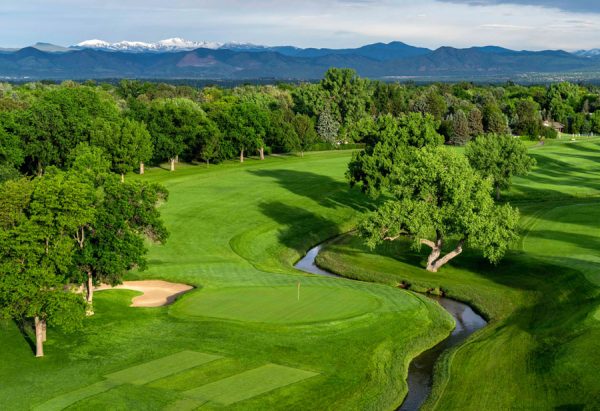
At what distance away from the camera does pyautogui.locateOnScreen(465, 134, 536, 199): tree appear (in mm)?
93938

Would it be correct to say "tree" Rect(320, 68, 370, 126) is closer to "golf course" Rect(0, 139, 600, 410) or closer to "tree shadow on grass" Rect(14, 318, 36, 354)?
"golf course" Rect(0, 139, 600, 410)

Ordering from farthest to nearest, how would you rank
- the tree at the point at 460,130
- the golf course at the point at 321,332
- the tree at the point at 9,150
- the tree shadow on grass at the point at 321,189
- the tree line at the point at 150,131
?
the tree at the point at 460,130 < the tree line at the point at 150,131 < the tree shadow on grass at the point at 321,189 < the tree at the point at 9,150 < the golf course at the point at 321,332

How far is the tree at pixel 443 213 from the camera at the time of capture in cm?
5784

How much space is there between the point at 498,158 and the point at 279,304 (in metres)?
55.7

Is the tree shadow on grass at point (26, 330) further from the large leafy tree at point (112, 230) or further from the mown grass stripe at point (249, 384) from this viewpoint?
the mown grass stripe at point (249, 384)

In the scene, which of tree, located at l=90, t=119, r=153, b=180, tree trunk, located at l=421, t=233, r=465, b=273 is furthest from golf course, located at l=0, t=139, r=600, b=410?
tree, located at l=90, t=119, r=153, b=180

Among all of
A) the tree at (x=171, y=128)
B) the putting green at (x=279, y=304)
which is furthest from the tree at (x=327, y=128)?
the putting green at (x=279, y=304)

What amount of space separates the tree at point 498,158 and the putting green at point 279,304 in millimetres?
48453

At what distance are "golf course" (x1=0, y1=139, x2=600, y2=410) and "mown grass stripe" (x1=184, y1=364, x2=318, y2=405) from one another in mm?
108

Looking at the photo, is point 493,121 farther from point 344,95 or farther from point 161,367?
point 161,367

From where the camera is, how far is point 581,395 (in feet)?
111

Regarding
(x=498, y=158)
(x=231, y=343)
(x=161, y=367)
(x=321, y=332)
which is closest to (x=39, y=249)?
(x=161, y=367)

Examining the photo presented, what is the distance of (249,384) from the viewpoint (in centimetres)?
3497

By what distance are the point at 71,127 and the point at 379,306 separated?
72.7m
